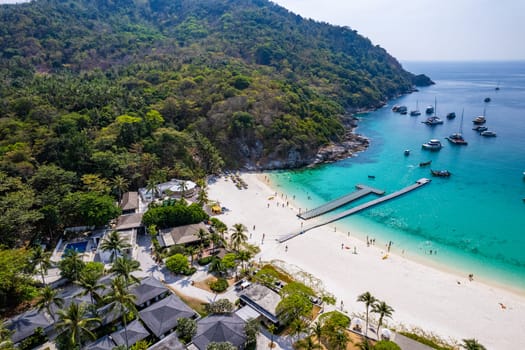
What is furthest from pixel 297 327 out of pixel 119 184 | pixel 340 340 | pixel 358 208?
pixel 119 184

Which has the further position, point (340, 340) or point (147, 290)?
point (147, 290)

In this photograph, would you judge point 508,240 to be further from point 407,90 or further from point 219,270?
point 407,90

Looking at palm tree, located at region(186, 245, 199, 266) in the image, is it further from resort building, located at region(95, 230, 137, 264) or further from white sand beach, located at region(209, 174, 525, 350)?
white sand beach, located at region(209, 174, 525, 350)

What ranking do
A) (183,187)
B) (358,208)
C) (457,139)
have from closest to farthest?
(183,187)
(358,208)
(457,139)

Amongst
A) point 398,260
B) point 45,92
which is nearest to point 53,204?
point 45,92

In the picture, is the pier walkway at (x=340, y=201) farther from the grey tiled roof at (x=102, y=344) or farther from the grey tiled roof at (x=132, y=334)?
the grey tiled roof at (x=102, y=344)

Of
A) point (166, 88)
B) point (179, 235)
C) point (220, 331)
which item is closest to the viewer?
point (220, 331)

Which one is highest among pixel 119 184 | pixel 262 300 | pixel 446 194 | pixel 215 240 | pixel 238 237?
pixel 119 184

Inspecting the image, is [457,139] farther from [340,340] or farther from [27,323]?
[27,323]
